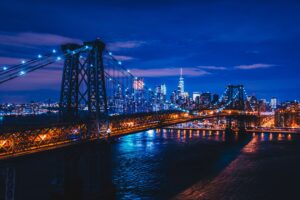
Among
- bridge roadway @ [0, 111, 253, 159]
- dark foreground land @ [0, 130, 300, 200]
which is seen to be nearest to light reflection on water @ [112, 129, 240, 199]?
dark foreground land @ [0, 130, 300, 200]

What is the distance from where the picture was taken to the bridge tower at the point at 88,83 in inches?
1331

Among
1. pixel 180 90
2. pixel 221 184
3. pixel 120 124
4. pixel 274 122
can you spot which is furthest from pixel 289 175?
pixel 180 90

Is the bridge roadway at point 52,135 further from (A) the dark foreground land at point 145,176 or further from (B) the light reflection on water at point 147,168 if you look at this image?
(B) the light reflection on water at point 147,168

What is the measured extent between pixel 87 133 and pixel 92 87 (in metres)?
4.48

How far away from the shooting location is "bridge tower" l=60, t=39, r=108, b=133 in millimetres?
33812

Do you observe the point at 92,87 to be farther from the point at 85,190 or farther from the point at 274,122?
the point at 274,122

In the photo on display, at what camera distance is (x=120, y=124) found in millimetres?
41250

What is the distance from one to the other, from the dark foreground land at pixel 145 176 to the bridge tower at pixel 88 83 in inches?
126

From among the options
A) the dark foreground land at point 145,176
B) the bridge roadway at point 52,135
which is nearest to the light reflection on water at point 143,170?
the dark foreground land at point 145,176

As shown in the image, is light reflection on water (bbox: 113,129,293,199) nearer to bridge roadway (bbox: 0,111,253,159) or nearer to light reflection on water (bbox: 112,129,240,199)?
light reflection on water (bbox: 112,129,240,199)

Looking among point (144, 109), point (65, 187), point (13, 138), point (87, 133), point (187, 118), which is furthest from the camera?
point (144, 109)

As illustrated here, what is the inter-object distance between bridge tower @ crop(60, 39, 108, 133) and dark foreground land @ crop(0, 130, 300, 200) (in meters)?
3.20

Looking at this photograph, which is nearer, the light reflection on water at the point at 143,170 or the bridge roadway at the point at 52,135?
the bridge roadway at the point at 52,135

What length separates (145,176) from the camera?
39469mm
